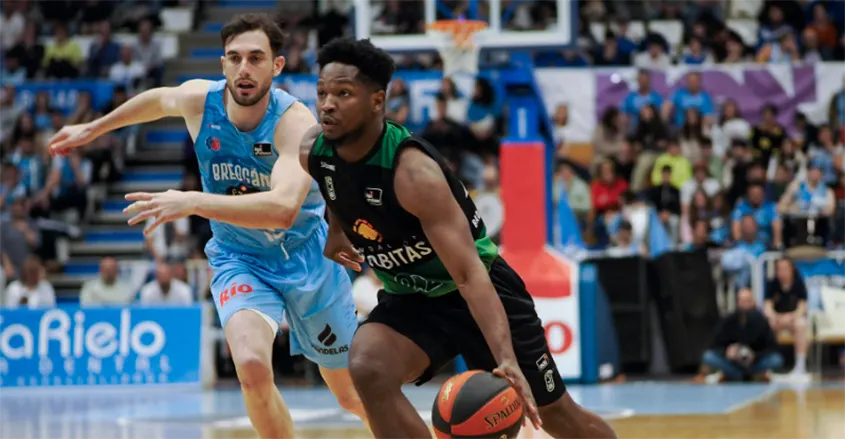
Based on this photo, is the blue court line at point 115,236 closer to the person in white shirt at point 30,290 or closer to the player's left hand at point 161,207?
the person in white shirt at point 30,290

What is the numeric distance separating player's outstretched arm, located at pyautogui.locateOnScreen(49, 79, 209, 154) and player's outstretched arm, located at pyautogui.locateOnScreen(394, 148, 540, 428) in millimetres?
1862

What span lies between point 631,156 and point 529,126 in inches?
154

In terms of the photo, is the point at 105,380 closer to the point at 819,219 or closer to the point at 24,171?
the point at 24,171

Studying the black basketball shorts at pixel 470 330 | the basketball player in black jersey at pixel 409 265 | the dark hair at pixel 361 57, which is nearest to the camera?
the basketball player in black jersey at pixel 409 265

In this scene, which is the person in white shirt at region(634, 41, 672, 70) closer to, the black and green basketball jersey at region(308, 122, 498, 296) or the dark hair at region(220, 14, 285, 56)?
the dark hair at region(220, 14, 285, 56)

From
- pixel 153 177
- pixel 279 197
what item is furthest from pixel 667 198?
pixel 279 197

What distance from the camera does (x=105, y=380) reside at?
14.5m

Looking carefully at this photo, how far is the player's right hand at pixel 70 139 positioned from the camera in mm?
6617

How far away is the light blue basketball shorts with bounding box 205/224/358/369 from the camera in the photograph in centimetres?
661

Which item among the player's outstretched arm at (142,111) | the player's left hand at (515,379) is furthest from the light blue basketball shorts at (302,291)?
the player's left hand at (515,379)

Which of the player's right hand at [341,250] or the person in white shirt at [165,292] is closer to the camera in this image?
the player's right hand at [341,250]

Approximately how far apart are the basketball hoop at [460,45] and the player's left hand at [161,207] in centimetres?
927

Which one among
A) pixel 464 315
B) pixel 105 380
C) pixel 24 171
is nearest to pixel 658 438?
pixel 464 315

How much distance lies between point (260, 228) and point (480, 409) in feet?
5.47
